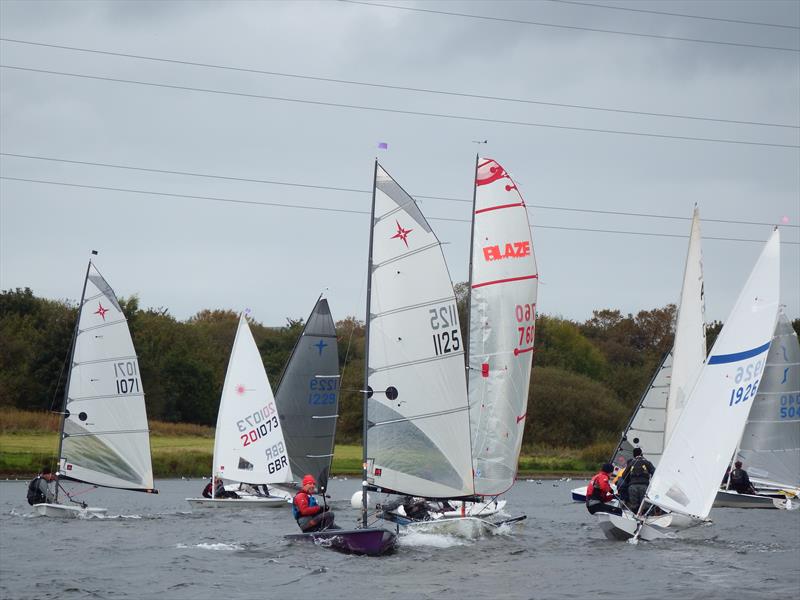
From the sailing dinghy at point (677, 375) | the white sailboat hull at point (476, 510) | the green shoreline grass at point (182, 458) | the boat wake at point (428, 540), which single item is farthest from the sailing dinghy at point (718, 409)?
the green shoreline grass at point (182, 458)

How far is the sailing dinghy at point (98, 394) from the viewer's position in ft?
110

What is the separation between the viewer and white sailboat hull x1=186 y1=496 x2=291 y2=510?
34.7m

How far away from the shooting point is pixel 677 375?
36031mm

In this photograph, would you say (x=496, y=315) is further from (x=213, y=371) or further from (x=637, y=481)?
(x=213, y=371)

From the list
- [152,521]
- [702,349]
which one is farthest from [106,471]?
[702,349]

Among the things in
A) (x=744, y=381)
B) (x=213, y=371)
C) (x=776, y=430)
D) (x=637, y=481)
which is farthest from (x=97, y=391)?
(x=213, y=371)

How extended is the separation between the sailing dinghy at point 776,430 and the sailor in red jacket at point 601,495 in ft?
43.7

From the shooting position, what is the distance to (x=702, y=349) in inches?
1437

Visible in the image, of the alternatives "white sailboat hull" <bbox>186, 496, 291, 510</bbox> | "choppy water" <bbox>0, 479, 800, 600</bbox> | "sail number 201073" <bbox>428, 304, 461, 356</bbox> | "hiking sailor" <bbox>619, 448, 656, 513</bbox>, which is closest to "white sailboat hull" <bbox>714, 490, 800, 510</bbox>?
"choppy water" <bbox>0, 479, 800, 600</bbox>

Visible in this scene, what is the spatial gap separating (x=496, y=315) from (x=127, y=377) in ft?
36.1

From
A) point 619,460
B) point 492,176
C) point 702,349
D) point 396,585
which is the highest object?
point 492,176

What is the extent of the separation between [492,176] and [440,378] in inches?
262

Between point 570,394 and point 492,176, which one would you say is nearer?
point 492,176

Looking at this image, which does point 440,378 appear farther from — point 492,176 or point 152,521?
point 152,521
